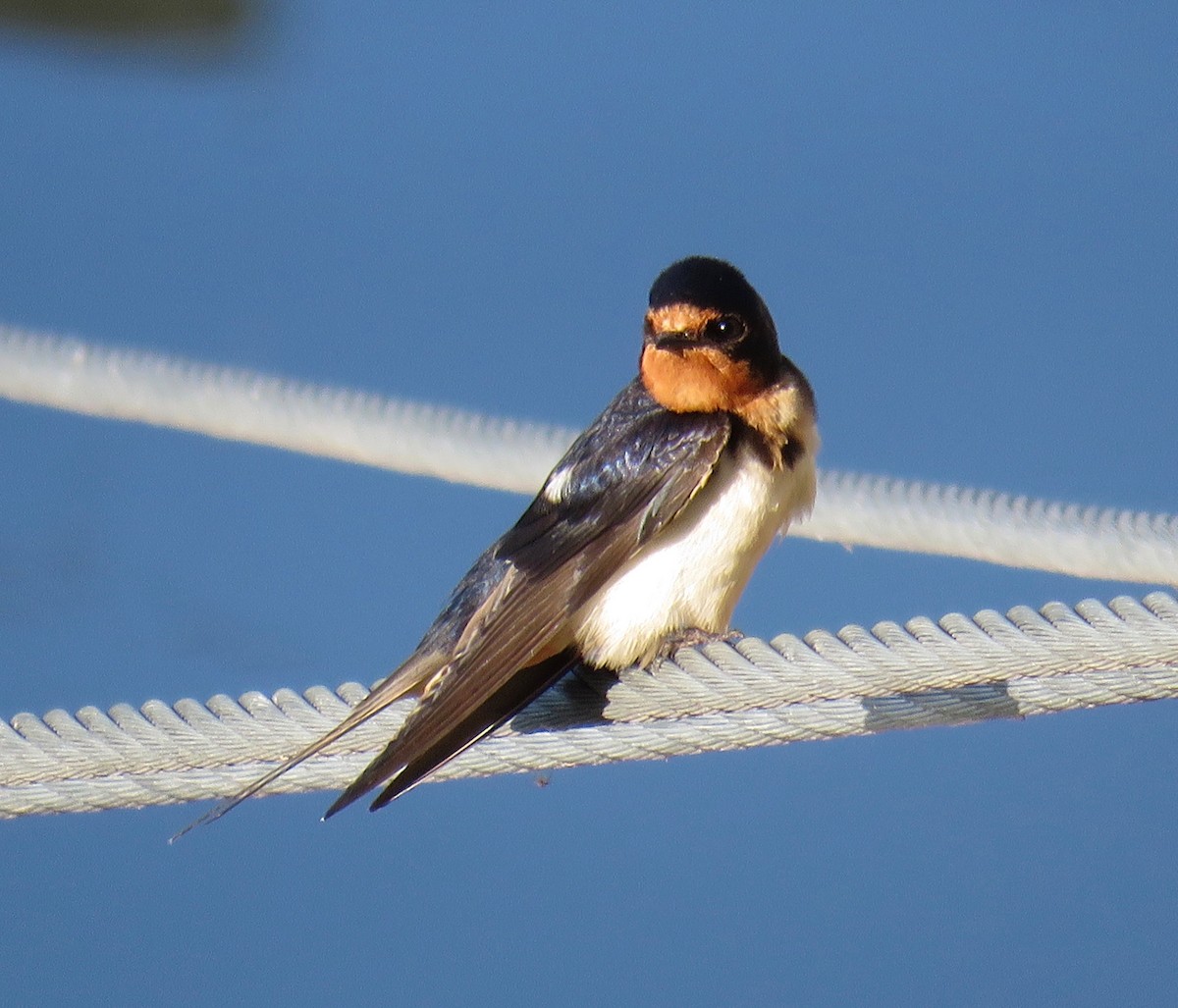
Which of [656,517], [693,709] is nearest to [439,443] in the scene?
[656,517]

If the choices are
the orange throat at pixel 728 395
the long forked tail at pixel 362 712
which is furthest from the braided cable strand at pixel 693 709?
the orange throat at pixel 728 395

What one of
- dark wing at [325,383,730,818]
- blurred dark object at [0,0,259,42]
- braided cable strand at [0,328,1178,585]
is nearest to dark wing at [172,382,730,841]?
dark wing at [325,383,730,818]

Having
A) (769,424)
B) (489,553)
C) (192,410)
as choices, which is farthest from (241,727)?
(192,410)

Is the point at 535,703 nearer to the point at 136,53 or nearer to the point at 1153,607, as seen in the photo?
the point at 1153,607

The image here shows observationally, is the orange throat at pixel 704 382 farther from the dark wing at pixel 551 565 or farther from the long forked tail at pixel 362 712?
the long forked tail at pixel 362 712

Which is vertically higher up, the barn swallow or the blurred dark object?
the blurred dark object

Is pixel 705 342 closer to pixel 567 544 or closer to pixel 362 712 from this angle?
pixel 567 544

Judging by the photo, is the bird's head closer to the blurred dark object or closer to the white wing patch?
the white wing patch
